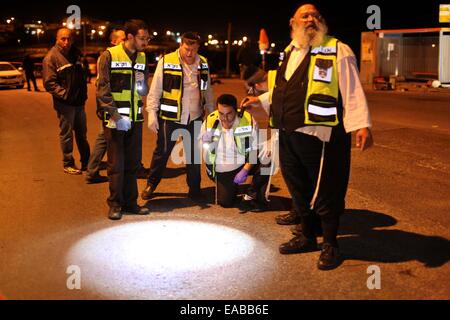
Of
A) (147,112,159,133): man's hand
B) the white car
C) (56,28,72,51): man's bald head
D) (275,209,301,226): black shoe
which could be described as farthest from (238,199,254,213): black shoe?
the white car

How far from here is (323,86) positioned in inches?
174

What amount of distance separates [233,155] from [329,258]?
2198 millimetres

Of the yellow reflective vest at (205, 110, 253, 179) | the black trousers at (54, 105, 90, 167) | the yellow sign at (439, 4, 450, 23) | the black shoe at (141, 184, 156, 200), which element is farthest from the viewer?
the yellow sign at (439, 4, 450, 23)

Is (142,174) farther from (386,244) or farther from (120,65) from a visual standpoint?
(386,244)

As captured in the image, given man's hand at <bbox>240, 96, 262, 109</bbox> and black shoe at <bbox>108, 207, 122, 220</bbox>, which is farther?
black shoe at <bbox>108, 207, 122, 220</bbox>

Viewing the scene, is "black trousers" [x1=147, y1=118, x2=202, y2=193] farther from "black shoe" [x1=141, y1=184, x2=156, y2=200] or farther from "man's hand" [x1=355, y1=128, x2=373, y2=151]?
"man's hand" [x1=355, y1=128, x2=373, y2=151]

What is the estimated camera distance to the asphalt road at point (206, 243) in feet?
13.8

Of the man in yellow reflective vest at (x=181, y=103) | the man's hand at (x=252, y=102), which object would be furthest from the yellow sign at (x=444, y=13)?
the man's hand at (x=252, y=102)

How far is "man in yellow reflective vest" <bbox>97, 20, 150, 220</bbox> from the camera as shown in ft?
19.1

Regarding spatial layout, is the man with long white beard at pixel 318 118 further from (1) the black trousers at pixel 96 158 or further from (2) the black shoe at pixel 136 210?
(1) the black trousers at pixel 96 158

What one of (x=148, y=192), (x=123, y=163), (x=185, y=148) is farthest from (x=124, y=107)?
(x=148, y=192)

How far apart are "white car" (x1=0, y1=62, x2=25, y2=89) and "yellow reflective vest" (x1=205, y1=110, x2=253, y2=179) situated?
935 inches

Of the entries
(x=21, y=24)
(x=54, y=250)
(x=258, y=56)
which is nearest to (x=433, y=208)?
(x=258, y=56)
